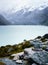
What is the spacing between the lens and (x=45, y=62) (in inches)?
488

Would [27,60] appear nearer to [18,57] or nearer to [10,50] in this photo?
[18,57]

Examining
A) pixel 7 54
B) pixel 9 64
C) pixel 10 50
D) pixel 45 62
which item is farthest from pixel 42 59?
pixel 10 50

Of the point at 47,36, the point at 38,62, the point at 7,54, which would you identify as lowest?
the point at 38,62

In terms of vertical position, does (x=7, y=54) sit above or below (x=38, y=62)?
above

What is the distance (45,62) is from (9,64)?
2213 mm

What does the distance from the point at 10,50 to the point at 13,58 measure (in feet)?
11.2

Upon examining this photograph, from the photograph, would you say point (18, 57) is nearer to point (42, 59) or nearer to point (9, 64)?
point (9, 64)

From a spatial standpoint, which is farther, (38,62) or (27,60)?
(27,60)

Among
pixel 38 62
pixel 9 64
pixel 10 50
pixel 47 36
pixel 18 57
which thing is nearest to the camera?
pixel 38 62

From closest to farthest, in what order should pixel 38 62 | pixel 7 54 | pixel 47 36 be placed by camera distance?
pixel 38 62, pixel 7 54, pixel 47 36

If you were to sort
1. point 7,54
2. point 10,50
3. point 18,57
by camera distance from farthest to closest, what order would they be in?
point 10,50 < point 7,54 < point 18,57

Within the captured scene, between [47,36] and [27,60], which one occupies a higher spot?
[47,36]

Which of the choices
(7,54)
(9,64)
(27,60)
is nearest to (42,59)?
(27,60)

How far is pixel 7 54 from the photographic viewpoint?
54.6ft
